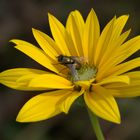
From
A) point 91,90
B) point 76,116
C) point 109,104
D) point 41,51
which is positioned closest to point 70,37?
point 41,51

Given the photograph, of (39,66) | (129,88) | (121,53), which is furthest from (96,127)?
(39,66)

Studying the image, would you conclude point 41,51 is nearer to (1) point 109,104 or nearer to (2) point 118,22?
(2) point 118,22

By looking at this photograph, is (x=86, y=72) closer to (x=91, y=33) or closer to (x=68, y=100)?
(x=91, y=33)

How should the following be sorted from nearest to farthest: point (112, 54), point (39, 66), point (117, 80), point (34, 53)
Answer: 1. point (117, 80)
2. point (112, 54)
3. point (34, 53)
4. point (39, 66)

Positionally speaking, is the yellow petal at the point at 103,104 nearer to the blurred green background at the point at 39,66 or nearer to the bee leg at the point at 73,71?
the bee leg at the point at 73,71

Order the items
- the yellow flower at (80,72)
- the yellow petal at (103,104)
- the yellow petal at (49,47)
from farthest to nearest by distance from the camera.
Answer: the yellow petal at (49,47)
the yellow flower at (80,72)
the yellow petal at (103,104)

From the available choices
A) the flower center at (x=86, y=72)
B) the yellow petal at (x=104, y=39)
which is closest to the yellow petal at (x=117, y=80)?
the yellow petal at (x=104, y=39)

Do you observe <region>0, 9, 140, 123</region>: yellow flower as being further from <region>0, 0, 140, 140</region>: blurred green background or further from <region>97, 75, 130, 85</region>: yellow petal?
<region>0, 0, 140, 140</region>: blurred green background
